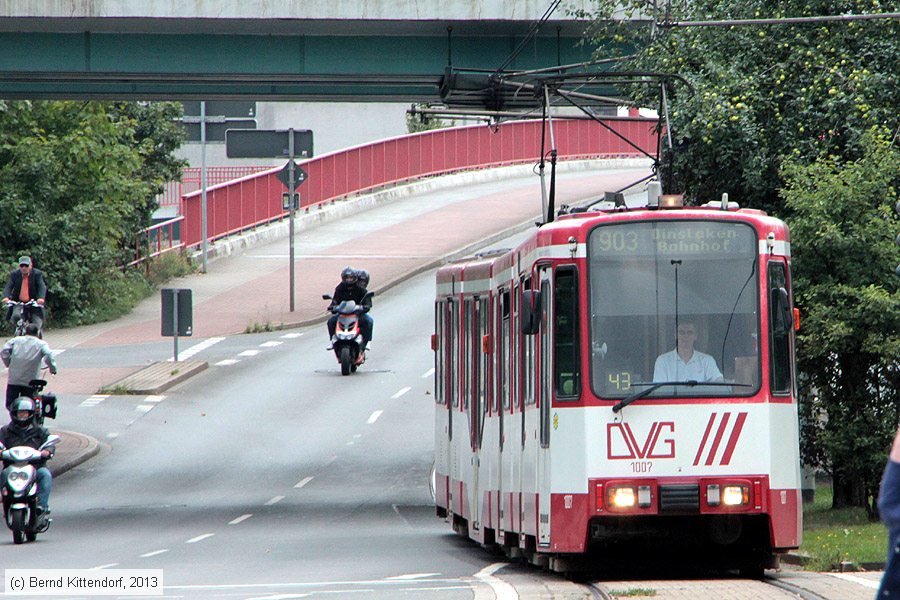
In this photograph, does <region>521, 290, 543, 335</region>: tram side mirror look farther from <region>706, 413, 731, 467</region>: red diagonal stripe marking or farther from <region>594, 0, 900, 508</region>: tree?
<region>594, 0, 900, 508</region>: tree

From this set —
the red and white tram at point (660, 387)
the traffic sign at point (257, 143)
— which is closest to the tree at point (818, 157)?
the red and white tram at point (660, 387)

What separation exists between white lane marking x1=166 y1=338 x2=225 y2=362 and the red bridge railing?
1243 cm

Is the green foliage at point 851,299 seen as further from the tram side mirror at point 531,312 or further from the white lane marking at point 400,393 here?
the white lane marking at point 400,393

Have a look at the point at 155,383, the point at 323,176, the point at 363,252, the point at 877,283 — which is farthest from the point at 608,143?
the point at 877,283

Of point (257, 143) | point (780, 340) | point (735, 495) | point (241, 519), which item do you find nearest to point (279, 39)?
point (241, 519)

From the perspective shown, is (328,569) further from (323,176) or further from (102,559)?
(323,176)

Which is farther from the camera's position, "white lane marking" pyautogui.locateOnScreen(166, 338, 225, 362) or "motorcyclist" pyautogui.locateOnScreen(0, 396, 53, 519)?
"white lane marking" pyautogui.locateOnScreen(166, 338, 225, 362)

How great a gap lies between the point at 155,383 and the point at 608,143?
1688 inches

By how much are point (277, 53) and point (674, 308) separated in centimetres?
1288

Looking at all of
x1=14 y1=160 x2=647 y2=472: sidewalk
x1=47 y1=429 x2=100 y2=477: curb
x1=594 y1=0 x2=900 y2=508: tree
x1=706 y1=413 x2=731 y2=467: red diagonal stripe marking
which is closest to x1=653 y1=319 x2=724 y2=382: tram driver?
x1=706 y1=413 x2=731 y2=467: red diagonal stripe marking

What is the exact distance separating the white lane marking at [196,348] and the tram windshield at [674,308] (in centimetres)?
2150

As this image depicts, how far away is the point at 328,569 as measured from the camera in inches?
595

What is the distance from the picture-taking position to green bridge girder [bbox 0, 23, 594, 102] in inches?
974

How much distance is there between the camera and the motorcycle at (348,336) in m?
31.8
